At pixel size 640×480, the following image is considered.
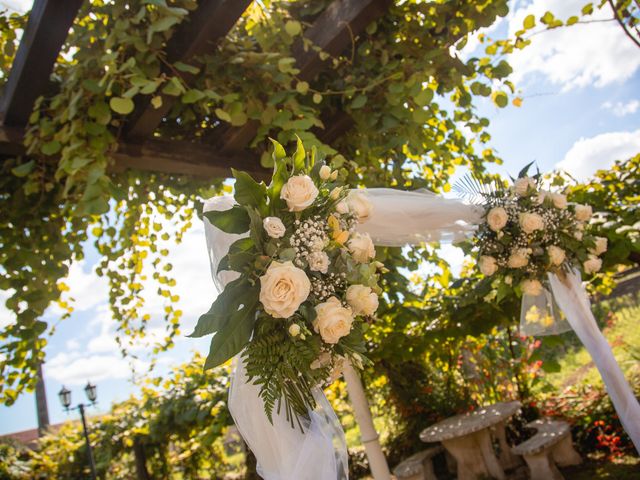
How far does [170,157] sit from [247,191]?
157cm

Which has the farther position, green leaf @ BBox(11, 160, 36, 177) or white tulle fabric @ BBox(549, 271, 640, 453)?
green leaf @ BBox(11, 160, 36, 177)

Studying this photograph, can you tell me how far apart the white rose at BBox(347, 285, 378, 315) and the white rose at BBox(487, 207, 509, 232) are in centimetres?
127

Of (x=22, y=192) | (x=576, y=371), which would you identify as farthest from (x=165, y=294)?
(x=576, y=371)

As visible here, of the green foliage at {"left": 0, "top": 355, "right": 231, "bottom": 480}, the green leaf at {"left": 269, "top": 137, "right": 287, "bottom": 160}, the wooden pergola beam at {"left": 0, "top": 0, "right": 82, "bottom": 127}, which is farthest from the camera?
the green foliage at {"left": 0, "top": 355, "right": 231, "bottom": 480}

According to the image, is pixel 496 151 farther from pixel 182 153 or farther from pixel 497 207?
pixel 182 153

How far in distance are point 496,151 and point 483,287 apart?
1.14 meters

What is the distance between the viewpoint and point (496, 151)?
149 inches

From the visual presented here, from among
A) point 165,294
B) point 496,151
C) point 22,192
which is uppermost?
point 22,192

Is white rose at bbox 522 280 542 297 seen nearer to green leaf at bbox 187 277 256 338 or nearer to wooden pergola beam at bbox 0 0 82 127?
green leaf at bbox 187 277 256 338

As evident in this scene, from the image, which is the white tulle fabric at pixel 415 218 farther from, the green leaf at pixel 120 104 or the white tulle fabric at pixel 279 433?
the green leaf at pixel 120 104

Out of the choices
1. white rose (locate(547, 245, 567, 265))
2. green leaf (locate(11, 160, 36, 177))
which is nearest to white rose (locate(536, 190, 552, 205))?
white rose (locate(547, 245, 567, 265))

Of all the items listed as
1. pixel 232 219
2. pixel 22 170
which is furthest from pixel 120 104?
pixel 232 219

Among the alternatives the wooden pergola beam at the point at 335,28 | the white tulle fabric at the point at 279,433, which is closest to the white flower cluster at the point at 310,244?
the white tulle fabric at the point at 279,433

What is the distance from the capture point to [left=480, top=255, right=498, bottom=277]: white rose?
2.46 metres
